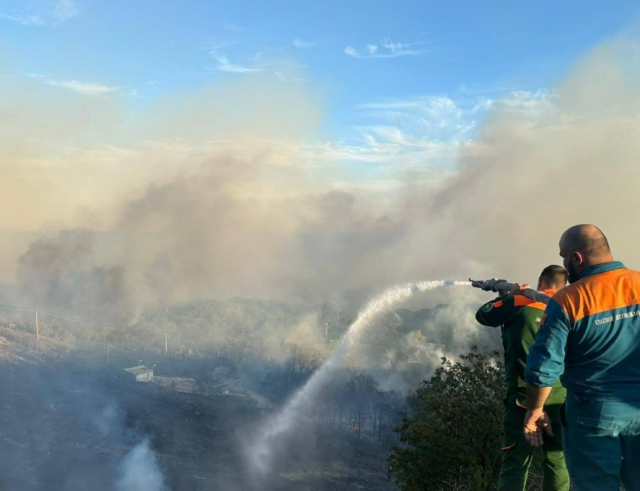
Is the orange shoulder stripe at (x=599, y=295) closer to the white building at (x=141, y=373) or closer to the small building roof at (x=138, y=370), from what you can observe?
the white building at (x=141, y=373)

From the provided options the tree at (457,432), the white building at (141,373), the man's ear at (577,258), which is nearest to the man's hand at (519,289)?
the man's ear at (577,258)

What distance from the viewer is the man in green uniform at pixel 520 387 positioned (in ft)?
16.9

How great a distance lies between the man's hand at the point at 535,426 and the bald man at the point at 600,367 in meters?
0.33

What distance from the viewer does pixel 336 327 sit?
443 ft

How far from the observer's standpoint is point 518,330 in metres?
5.27

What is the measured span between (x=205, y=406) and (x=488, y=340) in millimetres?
66960

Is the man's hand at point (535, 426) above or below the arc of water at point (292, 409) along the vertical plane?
above

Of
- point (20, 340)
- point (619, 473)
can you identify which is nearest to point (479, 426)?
point (619, 473)

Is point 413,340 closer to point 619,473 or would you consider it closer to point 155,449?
point 155,449

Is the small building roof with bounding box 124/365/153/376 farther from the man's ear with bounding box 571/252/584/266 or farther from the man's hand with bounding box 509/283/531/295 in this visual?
the man's ear with bounding box 571/252/584/266

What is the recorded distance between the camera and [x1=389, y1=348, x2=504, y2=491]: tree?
15.7 meters

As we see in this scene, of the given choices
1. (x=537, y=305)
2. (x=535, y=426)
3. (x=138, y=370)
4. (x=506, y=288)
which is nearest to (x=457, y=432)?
(x=506, y=288)

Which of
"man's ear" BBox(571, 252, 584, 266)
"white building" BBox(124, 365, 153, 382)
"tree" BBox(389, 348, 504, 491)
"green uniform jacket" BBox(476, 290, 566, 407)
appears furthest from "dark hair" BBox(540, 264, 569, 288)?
"white building" BBox(124, 365, 153, 382)

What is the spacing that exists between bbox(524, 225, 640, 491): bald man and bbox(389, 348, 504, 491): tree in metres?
12.3
